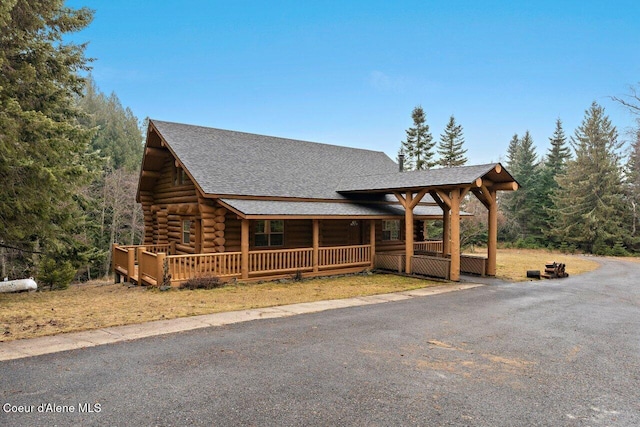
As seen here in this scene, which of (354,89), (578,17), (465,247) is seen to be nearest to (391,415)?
(578,17)

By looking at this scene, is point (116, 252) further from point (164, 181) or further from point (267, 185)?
point (267, 185)

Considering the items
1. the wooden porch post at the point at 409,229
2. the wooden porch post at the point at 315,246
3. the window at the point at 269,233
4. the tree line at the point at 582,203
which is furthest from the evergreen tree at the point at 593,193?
the window at the point at 269,233

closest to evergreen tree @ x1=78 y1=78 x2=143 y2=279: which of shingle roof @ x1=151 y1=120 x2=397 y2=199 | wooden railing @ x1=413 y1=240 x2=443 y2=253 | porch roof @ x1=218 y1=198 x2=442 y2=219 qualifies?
shingle roof @ x1=151 y1=120 x2=397 y2=199

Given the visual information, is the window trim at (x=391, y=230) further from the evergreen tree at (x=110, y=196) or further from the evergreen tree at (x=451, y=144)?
the evergreen tree at (x=451, y=144)

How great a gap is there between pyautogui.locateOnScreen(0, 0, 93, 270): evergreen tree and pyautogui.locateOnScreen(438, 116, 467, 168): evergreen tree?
1584 inches

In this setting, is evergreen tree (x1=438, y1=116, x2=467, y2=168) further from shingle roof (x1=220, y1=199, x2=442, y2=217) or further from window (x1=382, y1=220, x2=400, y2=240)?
shingle roof (x1=220, y1=199, x2=442, y2=217)

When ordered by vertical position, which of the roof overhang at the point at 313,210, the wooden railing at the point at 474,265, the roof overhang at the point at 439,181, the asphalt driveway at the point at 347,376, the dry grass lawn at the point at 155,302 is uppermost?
the roof overhang at the point at 439,181

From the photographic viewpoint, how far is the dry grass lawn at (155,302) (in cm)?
872

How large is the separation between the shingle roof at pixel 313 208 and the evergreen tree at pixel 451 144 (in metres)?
30.2

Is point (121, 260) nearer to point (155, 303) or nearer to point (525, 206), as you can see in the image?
point (155, 303)

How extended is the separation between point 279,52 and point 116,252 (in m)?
32.2

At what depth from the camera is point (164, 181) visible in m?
20.4

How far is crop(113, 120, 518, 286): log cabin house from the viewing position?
1541 centimetres

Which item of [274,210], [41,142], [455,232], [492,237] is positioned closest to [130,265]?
[41,142]
